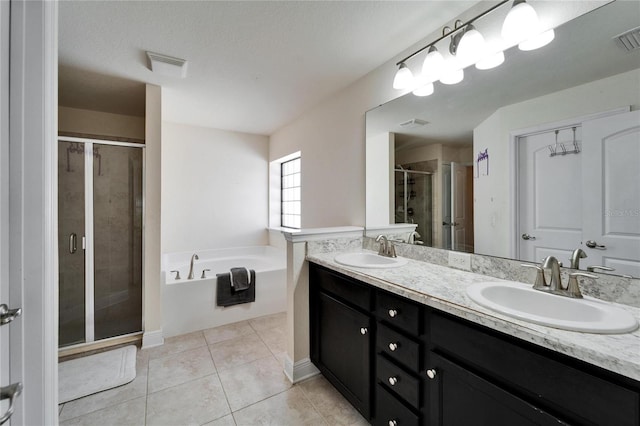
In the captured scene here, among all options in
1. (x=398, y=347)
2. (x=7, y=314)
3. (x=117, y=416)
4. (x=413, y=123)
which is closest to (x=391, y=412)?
(x=398, y=347)

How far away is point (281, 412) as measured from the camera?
63.8 inches

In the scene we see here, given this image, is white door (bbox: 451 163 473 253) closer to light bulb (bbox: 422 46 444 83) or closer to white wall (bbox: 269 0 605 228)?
light bulb (bbox: 422 46 444 83)

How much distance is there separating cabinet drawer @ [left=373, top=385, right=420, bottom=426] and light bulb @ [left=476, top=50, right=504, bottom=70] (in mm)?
1779

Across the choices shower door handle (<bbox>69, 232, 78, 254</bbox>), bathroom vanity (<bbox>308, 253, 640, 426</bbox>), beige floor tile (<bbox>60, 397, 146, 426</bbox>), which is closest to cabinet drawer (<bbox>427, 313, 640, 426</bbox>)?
bathroom vanity (<bbox>308, 253, 640, 426</bbox>)

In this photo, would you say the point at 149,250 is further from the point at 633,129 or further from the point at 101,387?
the point at 633,129

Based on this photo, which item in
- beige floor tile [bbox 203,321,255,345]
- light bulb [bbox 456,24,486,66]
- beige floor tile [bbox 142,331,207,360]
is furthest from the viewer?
beige floor tile [bbox 203,321,255,345]

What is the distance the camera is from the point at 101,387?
1838 millimetres

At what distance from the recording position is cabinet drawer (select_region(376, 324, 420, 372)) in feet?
3.83

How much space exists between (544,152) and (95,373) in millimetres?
3206

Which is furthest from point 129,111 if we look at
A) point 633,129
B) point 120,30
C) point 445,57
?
point 633,129

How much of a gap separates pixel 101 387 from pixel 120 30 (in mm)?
2387

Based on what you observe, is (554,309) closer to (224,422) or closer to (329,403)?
(329,403)

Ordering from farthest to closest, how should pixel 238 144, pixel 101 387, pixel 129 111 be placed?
pixel 238 144 → pixel 129 111 → pixel 101 387

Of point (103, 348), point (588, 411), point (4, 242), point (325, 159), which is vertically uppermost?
point (325, 159)
